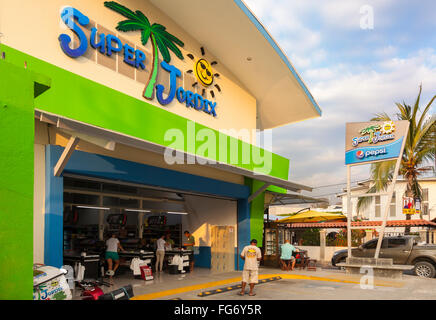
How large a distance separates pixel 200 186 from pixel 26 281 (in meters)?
9.78

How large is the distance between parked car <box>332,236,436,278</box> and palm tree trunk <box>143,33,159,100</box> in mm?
11062

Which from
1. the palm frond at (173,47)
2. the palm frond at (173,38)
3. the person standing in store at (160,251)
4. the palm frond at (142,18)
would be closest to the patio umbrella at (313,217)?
the person standing in store at (160,251)

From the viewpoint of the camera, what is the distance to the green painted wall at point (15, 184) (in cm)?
422

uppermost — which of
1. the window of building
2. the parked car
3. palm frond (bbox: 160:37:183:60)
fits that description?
palm frond (bbox: 160:37:183:60)

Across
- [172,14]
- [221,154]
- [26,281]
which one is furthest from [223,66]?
[26,281]

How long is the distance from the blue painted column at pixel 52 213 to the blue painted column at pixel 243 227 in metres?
8.32

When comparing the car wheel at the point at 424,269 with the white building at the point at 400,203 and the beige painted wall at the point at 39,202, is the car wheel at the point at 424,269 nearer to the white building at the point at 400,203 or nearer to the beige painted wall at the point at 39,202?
the white building at the point at 400,203

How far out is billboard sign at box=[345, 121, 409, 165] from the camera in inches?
589

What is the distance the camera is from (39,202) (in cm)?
902

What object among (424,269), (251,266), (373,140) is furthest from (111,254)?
(424,269)

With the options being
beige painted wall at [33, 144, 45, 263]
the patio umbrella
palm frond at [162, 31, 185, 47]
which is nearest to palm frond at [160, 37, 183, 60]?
palm frond at [162, 31, 185, 47]

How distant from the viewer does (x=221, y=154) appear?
13.5 meters

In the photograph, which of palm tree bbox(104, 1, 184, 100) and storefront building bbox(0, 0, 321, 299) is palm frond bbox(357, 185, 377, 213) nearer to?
storefront building bbox(0, 0, 321, 299)

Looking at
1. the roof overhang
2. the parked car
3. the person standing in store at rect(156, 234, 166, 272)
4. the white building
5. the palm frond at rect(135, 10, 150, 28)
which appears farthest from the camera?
the white building
